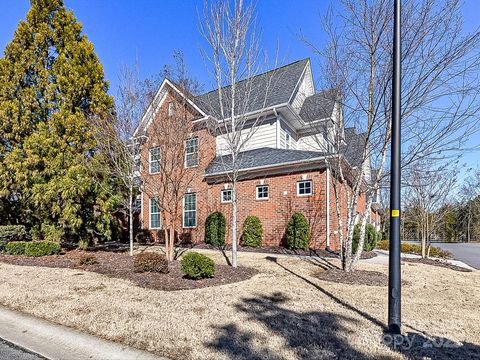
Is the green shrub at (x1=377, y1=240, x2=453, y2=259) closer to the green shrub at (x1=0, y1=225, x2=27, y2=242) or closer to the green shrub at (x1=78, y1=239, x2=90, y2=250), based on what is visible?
the green shrub at (x1=78, y1=239, x2=90, y2=250)

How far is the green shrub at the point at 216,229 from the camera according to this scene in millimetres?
14742

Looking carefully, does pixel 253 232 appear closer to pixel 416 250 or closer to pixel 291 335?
pixel 291 335

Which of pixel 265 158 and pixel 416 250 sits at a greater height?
pixel 265 158

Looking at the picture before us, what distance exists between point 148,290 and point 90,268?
344 cm

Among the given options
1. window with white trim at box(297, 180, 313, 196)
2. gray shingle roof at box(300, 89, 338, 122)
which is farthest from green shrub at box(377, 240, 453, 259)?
gray shingle roof at box(300, 89, 338, 122)

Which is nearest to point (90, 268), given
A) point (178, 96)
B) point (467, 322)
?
point (178, 96)

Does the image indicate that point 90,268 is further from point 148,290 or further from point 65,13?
point 65,13

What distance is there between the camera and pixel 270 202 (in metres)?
14.0

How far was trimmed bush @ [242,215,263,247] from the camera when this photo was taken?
13.9m

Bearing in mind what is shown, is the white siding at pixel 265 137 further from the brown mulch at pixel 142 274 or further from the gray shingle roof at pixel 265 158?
the brown mulch at pixel 142 274

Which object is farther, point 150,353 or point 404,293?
point 404,293

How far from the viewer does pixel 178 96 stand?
10.5 m

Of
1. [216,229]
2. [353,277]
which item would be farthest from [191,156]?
[353,277]

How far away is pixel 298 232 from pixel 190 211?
6.52 metres
